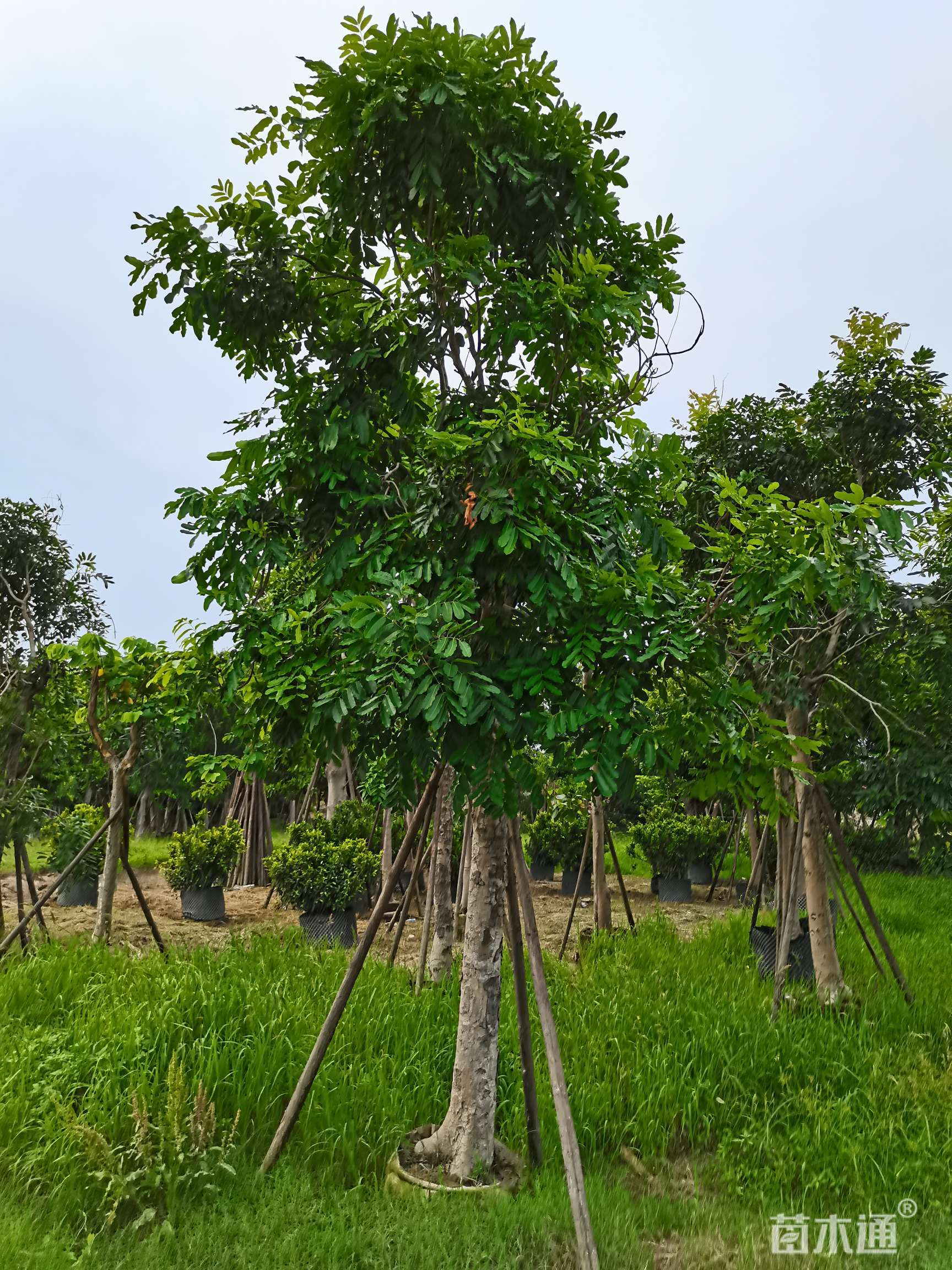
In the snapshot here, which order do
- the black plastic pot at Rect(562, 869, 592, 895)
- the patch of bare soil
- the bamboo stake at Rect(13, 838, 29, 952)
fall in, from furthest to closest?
the black plastic pot at Rect(562, 869, 592, 895) < the bamboo stake at Rect(13, 838, 29, 952) < the patch of bare soil

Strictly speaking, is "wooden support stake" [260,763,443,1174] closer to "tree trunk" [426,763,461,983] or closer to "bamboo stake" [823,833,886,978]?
"tree trunk" [426,763,461,983]

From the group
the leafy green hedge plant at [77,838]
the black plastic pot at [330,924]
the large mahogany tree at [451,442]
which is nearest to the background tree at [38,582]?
the leafy green hedge plant at [77,838]

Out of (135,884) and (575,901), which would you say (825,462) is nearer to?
(575,901)

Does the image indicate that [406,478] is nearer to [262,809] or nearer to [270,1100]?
[270,1100]

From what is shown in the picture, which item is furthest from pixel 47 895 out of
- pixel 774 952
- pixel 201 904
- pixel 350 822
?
pixel 774 952

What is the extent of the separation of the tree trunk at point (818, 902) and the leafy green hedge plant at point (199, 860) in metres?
6.30

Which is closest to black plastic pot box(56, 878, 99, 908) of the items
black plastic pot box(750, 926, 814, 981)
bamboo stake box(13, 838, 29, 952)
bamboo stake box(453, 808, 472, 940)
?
bamboo stake box(13, 838, 29, 952)

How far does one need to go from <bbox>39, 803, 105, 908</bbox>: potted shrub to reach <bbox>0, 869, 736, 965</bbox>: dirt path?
418mm

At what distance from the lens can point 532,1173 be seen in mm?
3773

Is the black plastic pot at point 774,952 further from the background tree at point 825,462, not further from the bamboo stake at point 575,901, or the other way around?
the bamboo stake at point 575,901

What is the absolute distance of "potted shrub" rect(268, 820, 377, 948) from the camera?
8445mm

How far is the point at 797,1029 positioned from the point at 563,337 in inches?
168

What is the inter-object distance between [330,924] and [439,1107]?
442cm

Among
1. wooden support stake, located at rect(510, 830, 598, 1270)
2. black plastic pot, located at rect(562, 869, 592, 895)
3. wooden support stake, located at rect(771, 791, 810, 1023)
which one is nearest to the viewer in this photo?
wooden support stake, located at rect(510, 830, 598, 1270)
